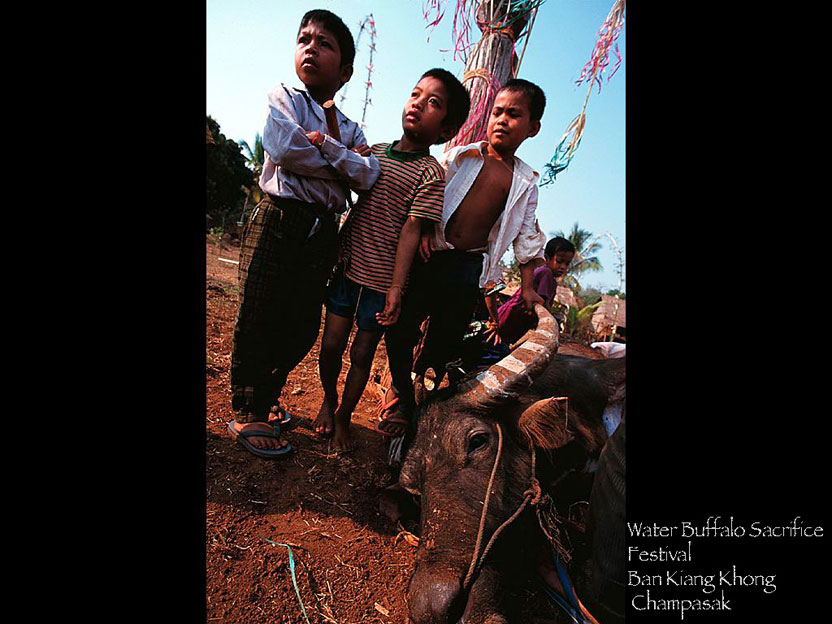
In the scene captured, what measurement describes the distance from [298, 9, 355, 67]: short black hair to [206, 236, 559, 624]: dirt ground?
245cm

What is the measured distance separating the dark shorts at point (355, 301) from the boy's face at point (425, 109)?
1016 millimetres

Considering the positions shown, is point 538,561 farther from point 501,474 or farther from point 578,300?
point 578,300

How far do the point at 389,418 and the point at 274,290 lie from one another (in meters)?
1.30

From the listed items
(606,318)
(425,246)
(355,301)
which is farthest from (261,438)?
(606,318)

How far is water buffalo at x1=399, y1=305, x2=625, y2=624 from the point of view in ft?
4.71

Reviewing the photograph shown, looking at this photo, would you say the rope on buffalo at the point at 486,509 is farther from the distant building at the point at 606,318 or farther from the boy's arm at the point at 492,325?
the distant building at the point at 606,318

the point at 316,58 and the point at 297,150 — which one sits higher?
the point at 316,58

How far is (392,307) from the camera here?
2352mm

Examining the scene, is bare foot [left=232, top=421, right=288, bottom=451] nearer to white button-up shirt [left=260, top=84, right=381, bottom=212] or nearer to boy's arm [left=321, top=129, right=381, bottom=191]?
white button-up shirt [left=260, top=84, right=381, bottom=212]

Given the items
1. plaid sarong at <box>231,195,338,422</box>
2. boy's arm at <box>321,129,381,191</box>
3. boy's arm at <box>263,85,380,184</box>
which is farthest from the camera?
plaid sarong at <box>231,195,338,422</box>

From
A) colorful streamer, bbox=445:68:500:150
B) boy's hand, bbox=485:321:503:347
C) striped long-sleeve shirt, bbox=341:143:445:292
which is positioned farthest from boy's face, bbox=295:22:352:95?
boy's hand, bbox=485:321:503:347

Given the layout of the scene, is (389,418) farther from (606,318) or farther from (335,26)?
(606,318)

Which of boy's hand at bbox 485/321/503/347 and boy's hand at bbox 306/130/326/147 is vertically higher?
boy's hand at bbox 306/130/326/147
